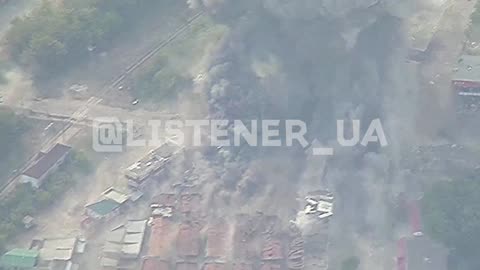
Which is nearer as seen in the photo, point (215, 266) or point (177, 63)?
point (215, 266)

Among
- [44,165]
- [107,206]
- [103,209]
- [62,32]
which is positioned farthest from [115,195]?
[62,32]

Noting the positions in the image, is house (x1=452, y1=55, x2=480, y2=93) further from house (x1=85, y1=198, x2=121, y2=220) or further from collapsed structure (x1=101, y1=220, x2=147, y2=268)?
house (x1=85, y1=198, x2=121, y2=220)

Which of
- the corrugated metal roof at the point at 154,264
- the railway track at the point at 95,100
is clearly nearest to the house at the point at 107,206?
the corrugated metal roof at the point at 154,264

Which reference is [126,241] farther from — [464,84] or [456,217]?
[464,84]

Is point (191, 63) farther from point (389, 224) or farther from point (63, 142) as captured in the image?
point (389, 224)

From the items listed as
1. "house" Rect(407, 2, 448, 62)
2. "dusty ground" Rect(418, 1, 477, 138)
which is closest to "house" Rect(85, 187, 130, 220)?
"dusty ground" Rect(418, 1, 477, 138)

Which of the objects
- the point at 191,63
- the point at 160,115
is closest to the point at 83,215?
the point at 160,115

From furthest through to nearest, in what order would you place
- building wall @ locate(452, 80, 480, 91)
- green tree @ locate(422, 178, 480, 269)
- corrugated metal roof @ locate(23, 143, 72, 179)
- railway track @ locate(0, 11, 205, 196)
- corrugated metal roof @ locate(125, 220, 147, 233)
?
1. building wall @ locate(452, 80, 480, 91)
2. railway track @ locate(0, 11, 205, 196)
3. corrugated metal roof @ locate(23, 143, 72, 179)
4. corrugated metal roof @ locate(125, 220, 147, 233)
5. green tree @ locate(422, 178, 480, 269)
